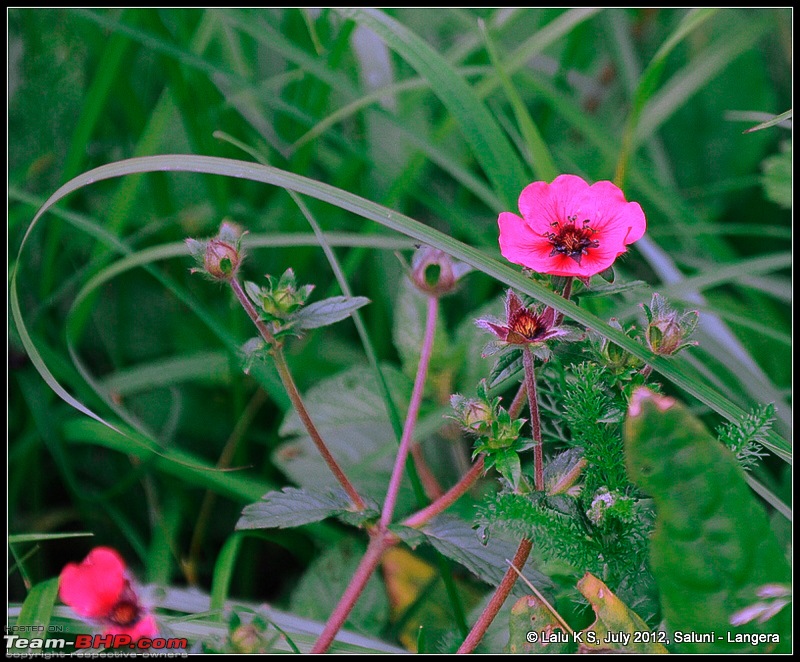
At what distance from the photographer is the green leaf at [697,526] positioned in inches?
21.0

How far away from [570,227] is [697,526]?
0.28 meters

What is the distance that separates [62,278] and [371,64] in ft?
2.23

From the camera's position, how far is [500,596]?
63 cm

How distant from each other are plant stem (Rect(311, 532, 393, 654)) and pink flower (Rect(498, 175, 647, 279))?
0.30m

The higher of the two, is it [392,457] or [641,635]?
[392,457]

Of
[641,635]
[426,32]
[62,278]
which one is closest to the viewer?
[641,635]

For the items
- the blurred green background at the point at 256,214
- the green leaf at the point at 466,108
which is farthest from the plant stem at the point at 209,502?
the green leaf at the point at 466,108

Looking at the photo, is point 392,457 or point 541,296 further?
point 392,457

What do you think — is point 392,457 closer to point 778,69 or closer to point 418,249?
point 418,249

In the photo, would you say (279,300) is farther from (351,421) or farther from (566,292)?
(351,421)

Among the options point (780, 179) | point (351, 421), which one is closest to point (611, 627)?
point (351, 421)

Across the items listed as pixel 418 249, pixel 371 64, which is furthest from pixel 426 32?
pixel 418 249

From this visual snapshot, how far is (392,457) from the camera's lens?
1.04 meters

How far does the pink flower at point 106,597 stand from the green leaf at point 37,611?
0.09 m
